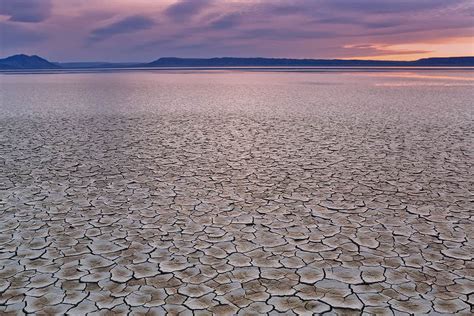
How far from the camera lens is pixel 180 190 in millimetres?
5473

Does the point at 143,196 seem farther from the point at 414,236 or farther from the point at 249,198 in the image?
the point at 414,236

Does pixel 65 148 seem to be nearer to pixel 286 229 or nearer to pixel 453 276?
pixel 286 229

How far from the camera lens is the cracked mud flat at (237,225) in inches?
119

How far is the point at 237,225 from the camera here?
433cm

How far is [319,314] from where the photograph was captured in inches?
110

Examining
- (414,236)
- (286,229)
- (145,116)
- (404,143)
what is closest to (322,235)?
(286,229)

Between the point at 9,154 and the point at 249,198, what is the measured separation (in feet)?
15.9

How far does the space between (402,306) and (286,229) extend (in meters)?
1.50

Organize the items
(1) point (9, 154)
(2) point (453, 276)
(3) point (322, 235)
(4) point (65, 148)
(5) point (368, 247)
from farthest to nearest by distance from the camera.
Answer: (4) point (65, 148) < (1) point (9, 154) < (3) point (322, 235) < (5) point (368, 247) < (2) point (453, 276)

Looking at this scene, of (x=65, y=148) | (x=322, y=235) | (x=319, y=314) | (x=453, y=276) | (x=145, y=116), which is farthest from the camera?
(x=145, y=116)

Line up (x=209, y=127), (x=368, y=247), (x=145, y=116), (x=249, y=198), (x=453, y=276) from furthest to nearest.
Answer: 1. (x=145, y=116)
2. (x=209, y=127)
3. (x=249, y=198)
4. (x=368, y=247)
5. (x=453, y=276)

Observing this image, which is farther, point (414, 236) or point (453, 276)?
point (414, 236)

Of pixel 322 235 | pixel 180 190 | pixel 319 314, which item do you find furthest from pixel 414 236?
pixel 180 190

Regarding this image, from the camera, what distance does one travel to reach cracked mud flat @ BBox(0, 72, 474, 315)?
3.01 meters
